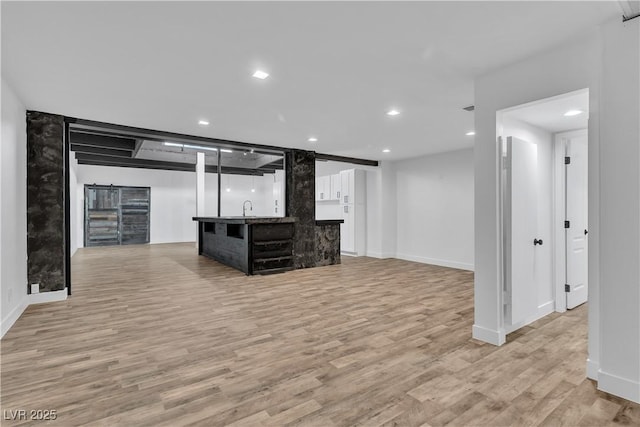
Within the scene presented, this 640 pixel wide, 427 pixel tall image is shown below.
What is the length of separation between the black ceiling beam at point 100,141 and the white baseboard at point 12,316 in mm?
4153

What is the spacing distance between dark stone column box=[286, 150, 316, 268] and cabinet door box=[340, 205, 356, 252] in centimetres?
199

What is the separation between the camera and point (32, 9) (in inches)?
78.4

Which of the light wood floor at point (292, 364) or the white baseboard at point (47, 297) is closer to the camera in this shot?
the light wood floor at point (292, 364)

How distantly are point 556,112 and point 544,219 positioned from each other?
124cm

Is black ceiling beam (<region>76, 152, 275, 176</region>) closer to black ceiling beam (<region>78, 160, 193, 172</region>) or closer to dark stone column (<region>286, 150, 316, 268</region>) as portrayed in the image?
black ceiling beam (<region>78, 160, 193, 172</region>)

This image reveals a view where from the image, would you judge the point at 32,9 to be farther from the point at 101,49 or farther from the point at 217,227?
the point at 217,227

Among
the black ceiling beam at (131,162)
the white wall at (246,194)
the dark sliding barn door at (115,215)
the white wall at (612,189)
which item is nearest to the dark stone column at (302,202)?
the white wall at (612,189)

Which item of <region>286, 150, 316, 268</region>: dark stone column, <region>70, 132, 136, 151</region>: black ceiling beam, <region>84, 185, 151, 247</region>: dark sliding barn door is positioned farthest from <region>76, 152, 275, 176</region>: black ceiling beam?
<region>286, 150, 316, 268</region>: dark stone column

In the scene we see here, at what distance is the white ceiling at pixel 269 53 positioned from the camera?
6.63 feet

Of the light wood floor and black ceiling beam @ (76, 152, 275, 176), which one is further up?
black ceiling beam @ (76, 152, 275, 176)

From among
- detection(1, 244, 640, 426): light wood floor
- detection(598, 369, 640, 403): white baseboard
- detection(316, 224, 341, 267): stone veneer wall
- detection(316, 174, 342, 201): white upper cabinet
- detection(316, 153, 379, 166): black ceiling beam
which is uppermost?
detection(316, 153, 379, 166): black ceiling beam

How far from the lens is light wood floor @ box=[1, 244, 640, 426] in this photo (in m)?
1.83

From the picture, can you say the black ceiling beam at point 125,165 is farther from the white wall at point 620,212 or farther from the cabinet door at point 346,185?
the white wall at point 620,212

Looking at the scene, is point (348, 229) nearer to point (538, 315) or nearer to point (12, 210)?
point (538, 315)
